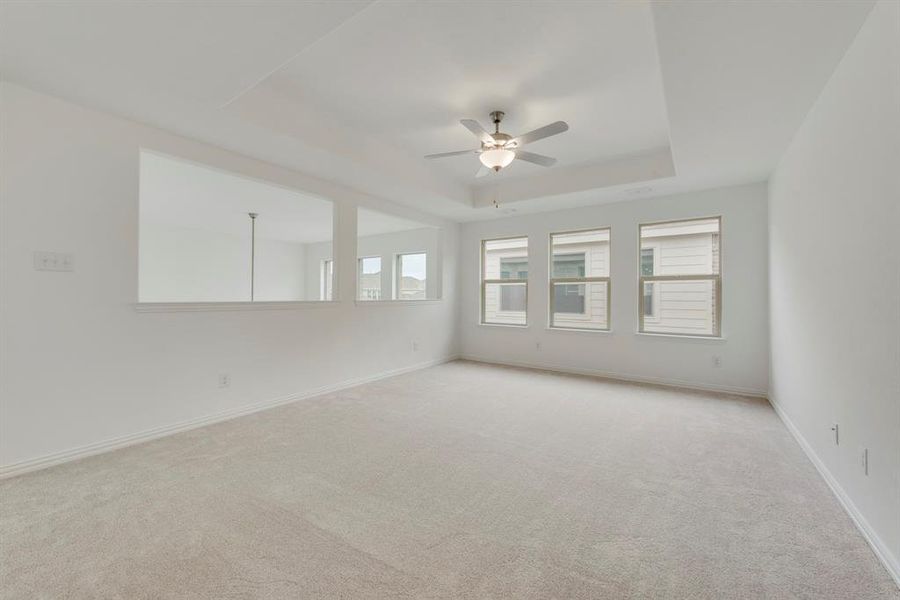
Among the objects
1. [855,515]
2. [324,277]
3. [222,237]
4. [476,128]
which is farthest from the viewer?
[324,277]

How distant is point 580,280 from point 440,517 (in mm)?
4297

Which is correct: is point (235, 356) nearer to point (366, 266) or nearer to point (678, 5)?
point (678, 5)

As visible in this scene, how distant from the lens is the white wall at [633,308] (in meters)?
4.30

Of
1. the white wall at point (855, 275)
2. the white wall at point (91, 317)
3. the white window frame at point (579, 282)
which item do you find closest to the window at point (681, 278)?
the white window frame at point (579, 282)

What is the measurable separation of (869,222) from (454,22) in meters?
2.31

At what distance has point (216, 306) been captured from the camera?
11.1 feet

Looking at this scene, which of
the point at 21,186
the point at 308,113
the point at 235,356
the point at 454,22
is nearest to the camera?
the point at 454,22

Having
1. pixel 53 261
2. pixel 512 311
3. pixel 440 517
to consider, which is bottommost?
pixel 440 517

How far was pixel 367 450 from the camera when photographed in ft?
9.01

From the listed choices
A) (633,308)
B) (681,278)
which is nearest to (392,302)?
(633,308)

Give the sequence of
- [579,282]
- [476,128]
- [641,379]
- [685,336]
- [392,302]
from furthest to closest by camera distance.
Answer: [579,282] < [392,302] < [641,379] < [685,336] < [476,128]

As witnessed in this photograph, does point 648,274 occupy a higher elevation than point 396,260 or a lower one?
lower

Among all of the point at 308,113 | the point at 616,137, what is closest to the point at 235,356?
the point at 308,113

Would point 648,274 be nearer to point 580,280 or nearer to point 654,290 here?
point 654,290
